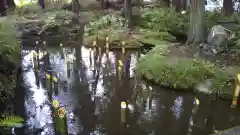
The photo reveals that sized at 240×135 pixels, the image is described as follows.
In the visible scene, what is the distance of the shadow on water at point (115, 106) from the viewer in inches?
269

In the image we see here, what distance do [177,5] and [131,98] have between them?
51.3 feet

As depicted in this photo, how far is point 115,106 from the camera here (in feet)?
26.2

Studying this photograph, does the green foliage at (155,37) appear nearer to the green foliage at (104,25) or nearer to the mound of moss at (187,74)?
the green foliage at (104,25)

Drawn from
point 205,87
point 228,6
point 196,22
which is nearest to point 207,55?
point 196,22

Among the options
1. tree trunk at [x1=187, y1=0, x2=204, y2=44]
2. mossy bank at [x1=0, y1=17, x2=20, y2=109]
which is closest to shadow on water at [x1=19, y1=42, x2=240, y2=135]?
mossy bank at [x1=0, y1=17, x2=20, y2=109]

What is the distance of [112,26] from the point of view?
683 inches

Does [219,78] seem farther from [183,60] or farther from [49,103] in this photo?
[49,103]

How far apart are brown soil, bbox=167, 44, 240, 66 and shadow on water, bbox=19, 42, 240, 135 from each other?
7.77 feet

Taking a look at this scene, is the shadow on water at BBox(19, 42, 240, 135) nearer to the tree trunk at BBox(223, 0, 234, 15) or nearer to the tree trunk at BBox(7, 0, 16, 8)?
the tree trunk at BBox(223, 0, 234, 15)

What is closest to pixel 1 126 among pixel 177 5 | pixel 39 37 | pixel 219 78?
pixel 219 78

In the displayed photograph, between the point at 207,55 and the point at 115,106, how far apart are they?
548cm

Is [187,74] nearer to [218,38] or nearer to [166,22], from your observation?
[218,38]

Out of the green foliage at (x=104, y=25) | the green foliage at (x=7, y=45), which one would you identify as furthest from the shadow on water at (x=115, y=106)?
the green foliage at (x=104, y=25)

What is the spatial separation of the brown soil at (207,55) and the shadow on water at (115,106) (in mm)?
2367
